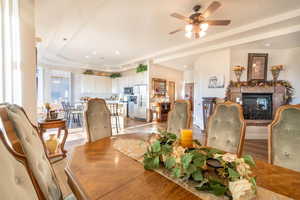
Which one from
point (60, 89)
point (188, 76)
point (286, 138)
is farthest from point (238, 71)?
point (60, 89)

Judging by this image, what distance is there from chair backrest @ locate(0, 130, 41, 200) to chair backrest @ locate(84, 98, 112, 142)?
1192 mm

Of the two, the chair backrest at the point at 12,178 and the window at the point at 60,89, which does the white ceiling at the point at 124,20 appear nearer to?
the window at the point at 60,89

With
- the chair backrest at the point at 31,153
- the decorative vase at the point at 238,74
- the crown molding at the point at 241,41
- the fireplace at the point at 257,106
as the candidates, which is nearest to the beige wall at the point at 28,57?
the chair backrest at the point at 31,153

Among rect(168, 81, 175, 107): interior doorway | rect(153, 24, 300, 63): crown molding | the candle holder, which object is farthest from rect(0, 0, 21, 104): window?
rect(168, 81, 175, 107): interior doorway

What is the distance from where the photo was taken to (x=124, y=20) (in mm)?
3289

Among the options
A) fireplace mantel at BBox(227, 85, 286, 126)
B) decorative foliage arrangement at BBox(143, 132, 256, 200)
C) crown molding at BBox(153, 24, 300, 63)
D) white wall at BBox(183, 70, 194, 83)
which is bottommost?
decorative foliage arrangement at BBox(143, 132, 256, 200)

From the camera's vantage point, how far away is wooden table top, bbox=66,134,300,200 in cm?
73

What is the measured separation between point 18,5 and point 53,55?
4861mm

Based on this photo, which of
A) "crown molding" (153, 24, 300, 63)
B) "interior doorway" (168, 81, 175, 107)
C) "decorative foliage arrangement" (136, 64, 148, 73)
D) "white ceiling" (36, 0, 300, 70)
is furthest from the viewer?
"interior doorway" (168, 81, 175, 107)

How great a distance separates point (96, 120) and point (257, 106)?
16.1 ft

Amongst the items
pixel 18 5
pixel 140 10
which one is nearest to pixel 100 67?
pixel 140 10

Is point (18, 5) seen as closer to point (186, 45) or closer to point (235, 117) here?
point (235, 117)

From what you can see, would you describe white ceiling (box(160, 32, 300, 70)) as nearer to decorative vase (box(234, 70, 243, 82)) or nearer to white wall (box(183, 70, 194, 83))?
decorative vase (box(234, 70, 243, 82))

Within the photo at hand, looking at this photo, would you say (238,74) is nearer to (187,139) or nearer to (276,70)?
(276,70)
